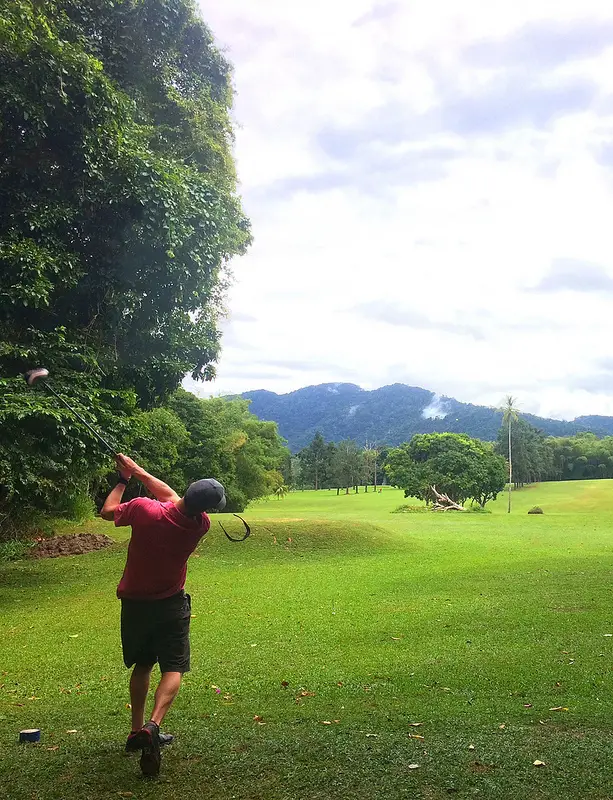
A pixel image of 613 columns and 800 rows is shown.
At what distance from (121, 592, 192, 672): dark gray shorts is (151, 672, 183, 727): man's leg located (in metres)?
0.05

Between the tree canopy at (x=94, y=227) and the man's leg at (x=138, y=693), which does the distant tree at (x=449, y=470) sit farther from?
the man's leg at (x=138, y=693)

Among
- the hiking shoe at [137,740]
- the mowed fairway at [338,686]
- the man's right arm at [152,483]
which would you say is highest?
the man's right arm at [152,483]

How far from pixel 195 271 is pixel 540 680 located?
10453 millimetres

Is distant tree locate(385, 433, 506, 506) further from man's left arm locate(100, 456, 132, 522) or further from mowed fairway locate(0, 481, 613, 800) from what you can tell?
man's left arm locate(100, 456, 132, 522)

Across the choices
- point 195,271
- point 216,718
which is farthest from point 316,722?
point 195,271

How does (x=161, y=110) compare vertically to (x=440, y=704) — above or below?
above

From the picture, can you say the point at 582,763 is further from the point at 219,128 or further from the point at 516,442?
the point at 516,442

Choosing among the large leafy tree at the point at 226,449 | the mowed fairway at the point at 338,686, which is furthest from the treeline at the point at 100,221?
the large leafy tree at the point at 226,449

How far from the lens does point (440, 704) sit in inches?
236

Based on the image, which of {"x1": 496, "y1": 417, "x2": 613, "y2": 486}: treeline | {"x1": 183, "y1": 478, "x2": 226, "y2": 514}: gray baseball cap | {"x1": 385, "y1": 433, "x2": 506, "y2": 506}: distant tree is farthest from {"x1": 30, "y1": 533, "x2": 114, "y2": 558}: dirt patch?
{"x1": 496, "y1": 417, "x2": 613, "y2": 486}: treeline

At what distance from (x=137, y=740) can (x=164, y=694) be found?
0.34 meters

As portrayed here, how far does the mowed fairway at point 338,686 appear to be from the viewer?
4258 mm

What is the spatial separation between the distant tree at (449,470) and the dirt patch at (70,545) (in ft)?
132

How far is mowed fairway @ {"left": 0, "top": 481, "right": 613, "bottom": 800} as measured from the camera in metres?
4.26
